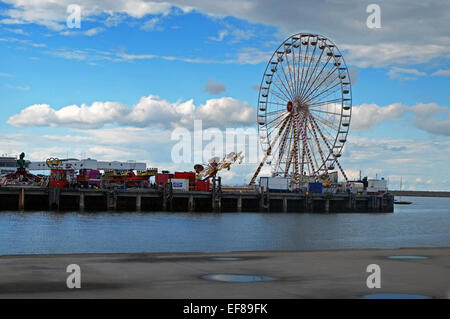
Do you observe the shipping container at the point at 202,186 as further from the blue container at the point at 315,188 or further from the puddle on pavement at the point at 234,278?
the puddle on pavement at the point at 234,278

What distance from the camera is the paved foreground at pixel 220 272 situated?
1351 cm

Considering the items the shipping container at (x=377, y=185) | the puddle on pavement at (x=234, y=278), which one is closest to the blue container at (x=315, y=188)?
the shipping container at (x=377, y=185)

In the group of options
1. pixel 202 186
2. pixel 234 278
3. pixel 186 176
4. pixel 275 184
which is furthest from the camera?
pixel 275 184

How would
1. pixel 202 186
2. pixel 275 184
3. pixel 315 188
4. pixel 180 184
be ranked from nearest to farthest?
1. pixel 180 184
2. pixel 202 186
3. pixel 275 184
4. pixel 315 188

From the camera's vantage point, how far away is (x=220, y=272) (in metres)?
16.9

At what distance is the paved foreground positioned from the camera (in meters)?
13.5

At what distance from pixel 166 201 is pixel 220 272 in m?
85.6

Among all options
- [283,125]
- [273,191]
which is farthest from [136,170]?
[283,125]

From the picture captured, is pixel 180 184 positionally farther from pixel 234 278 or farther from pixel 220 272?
pixel 234 278

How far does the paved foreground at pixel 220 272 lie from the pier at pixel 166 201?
76.6 metres

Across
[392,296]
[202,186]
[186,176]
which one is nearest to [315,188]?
[202,186]

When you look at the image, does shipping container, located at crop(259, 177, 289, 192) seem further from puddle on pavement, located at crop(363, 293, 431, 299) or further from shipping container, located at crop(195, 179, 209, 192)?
puddle on pavement, located at crop(363, 293, 431, 299)
